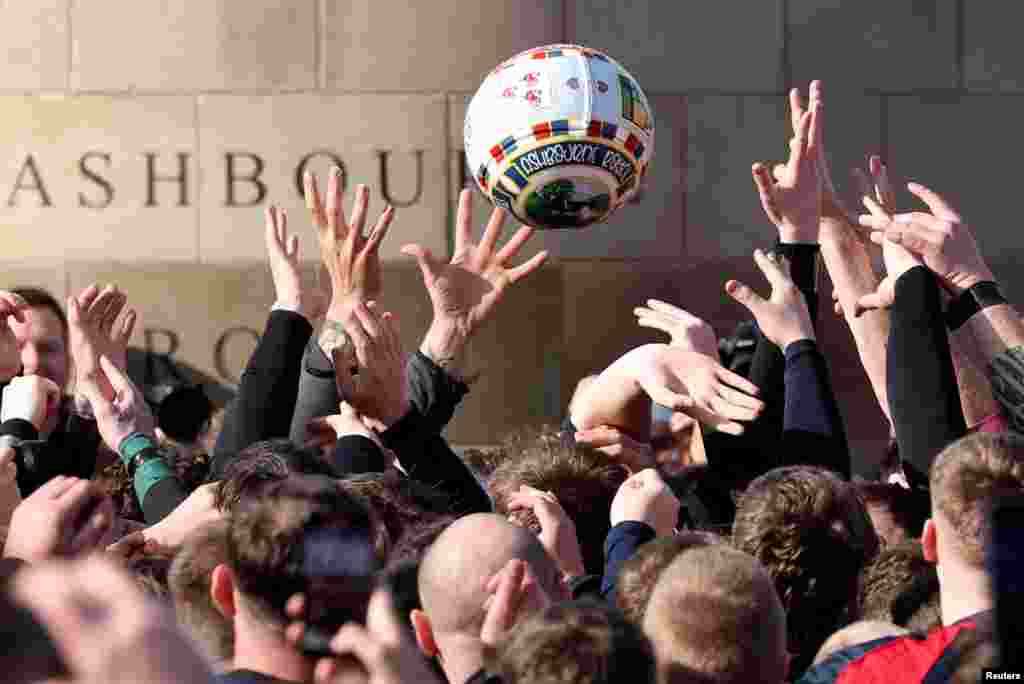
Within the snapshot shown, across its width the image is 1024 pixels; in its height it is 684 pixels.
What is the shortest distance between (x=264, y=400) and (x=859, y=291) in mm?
1794

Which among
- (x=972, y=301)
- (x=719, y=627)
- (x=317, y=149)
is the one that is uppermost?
(x=317, y=149)

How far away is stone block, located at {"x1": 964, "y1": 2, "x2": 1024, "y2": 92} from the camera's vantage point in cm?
968

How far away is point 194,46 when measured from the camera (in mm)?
9617

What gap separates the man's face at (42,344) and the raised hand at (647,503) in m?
2.78

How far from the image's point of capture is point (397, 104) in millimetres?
9617

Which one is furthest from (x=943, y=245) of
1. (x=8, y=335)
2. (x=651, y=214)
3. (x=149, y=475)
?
(x=651, y=214)

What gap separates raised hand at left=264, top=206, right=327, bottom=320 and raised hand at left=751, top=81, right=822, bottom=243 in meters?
1.41

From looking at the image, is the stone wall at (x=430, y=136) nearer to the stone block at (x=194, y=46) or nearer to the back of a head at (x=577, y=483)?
the stone block at (x=194, y=46)

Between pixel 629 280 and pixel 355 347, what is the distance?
181 inches

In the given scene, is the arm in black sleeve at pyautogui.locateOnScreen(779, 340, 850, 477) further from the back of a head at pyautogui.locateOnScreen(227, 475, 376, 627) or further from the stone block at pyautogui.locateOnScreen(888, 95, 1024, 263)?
the stone block at pyautogui.locateOnScreen(888, 95, 1024, 263)

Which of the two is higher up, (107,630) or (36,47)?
(36,47)

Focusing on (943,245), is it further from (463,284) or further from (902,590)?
(463,284)

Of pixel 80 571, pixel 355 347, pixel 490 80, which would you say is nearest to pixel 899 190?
pixel 490 80

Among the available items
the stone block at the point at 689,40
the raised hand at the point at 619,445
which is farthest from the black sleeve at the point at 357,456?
the stone block at the point at 689,40
